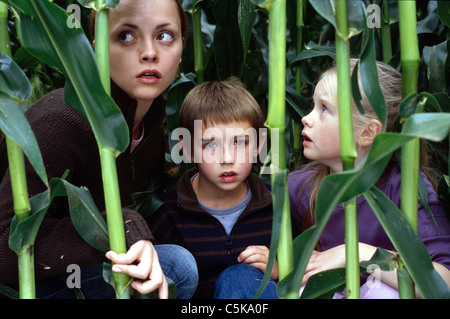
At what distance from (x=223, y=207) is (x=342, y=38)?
76 centimetres

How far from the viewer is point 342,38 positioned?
30.2 inches

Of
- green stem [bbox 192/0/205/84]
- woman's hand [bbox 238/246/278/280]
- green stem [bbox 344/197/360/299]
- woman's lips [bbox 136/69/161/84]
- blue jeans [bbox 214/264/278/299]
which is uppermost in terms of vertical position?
green stem [bbox 192/0/205/84]

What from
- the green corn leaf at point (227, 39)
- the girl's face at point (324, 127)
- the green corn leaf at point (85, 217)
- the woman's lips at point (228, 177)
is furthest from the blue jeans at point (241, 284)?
the green corn leaf at point (227, 39)

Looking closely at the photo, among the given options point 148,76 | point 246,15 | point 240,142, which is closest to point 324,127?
point 240,142

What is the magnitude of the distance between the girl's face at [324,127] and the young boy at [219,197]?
171 mm

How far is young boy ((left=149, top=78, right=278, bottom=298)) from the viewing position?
134 cm

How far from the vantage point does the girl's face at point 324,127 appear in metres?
1.26

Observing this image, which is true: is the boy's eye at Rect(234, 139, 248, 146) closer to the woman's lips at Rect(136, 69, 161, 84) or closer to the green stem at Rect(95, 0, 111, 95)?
the woman's lips at Rect(136, 69, 161, 84)

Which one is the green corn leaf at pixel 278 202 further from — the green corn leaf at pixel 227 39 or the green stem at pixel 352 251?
the green corn leaf at pixel 227 39

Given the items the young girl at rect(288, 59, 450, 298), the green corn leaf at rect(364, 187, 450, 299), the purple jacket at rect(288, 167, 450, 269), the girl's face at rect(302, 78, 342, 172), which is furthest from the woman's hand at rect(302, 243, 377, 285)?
the green corn leaf at rect(364, 187, 450, 299)

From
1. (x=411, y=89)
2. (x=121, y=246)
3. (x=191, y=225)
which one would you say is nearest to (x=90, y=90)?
(x=121, y=246)

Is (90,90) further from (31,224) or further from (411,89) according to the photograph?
(411,89)

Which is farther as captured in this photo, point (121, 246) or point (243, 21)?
point (243, 21)

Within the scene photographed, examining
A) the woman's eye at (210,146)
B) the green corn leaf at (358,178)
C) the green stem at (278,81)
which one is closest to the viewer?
the green corn leaf at (358,178)
